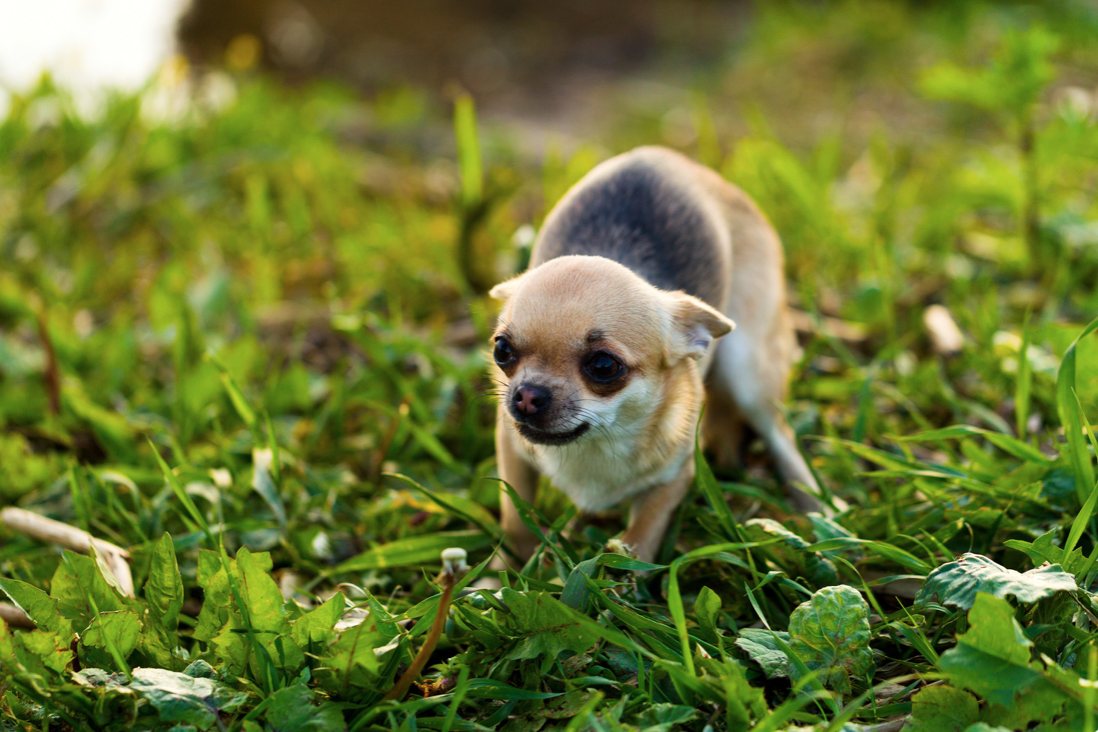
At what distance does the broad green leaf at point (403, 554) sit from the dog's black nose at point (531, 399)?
0.57 m

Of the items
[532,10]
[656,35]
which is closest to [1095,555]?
[656,35]

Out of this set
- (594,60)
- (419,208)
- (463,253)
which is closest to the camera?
(463,253)

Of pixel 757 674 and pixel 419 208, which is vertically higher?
Result: pixel 419 208

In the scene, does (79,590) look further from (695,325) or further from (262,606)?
(695,325)

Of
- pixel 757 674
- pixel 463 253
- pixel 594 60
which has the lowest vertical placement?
pixel 757 674

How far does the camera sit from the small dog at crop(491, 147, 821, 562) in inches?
99.3

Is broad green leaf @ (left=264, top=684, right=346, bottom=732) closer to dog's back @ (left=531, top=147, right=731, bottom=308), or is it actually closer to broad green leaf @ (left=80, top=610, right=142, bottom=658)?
broad green leaf @ (left=80, top=610, right=142, bottom=658)

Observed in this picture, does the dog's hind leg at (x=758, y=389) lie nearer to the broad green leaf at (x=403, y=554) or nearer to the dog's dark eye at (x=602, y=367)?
the dog's dark eye at (x=602, y=367)

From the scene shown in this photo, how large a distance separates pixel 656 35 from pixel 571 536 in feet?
33.2

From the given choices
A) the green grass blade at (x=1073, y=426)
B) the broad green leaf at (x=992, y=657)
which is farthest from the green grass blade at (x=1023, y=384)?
the broad green leaf at (x=992, y=657)

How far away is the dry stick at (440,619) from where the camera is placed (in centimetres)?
Result: 190

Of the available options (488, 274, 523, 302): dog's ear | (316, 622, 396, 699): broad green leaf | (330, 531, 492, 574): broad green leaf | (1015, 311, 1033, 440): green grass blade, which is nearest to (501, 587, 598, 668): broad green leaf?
(316, 622, 396, 699): broad green leaf

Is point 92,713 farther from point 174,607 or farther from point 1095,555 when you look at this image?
point 1095,555

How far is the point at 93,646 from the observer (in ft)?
6.85
